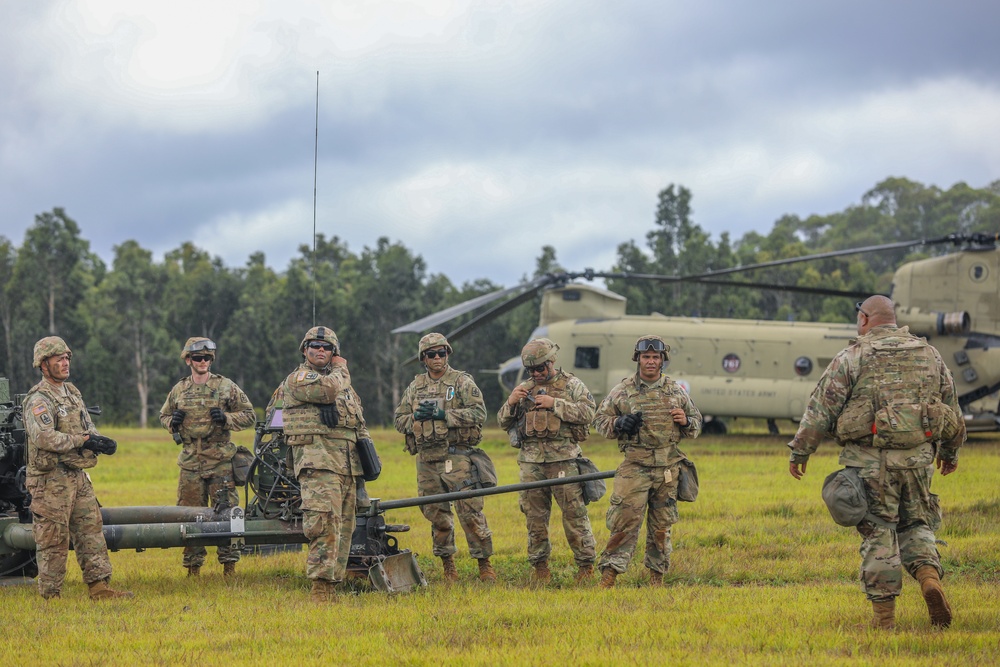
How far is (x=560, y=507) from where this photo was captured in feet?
32.9

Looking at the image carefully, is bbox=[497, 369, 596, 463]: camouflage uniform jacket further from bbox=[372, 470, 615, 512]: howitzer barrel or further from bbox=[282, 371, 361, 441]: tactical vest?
bbox=[282, 371, 361, 441]: tactical vest

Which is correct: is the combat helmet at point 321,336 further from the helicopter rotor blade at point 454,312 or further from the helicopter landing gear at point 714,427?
the helicopter landing gear at point 714,427

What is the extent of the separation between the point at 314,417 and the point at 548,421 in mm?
2051

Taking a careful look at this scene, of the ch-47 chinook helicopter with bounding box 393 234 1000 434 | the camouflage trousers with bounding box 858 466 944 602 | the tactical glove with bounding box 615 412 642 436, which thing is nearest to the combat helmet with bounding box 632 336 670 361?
the tactical glove with bounding box 615 412 642 436

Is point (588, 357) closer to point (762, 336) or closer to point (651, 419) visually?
point (762, 336)

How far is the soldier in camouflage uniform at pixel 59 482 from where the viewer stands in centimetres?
939

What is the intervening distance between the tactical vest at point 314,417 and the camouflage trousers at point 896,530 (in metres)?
4.07

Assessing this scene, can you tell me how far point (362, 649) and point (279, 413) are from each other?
3538 millimetres

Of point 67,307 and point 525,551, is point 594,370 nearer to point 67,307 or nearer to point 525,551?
point 525,551

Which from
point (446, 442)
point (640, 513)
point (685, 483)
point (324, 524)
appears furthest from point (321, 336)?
point (685, 483)

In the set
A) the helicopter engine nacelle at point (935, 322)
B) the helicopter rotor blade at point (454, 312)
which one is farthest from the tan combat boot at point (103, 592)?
the helicopter engine nacelle at point (935, 322)

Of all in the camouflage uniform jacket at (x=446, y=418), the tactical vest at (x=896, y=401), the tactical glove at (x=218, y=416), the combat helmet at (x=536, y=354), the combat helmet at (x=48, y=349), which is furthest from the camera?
the tactical glove at (x=218, y=416)

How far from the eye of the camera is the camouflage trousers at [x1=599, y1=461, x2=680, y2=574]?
9336mm

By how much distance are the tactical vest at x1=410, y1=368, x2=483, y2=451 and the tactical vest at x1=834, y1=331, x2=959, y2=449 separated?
3830mm
